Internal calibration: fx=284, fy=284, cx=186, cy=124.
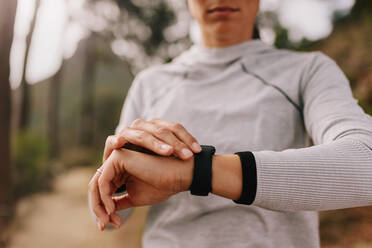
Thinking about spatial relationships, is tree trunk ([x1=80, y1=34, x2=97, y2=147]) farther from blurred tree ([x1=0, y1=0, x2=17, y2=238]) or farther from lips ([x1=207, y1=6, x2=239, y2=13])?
lips ([x1=207, y1=6, x2=239, y2=13])

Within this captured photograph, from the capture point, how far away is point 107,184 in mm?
985

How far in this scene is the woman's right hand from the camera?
0.87m

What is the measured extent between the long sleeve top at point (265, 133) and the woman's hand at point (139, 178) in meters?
0.24

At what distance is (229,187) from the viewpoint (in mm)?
866

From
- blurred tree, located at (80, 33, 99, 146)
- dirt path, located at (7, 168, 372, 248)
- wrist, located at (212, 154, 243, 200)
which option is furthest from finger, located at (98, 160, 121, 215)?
blurred tree, located at (80, 33, 99, 146)

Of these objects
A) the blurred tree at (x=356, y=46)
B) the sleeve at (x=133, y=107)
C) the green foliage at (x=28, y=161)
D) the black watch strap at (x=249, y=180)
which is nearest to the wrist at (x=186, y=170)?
the black watch strap at (x=249, y=180)

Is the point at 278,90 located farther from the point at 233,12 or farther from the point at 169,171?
the point at 169,171

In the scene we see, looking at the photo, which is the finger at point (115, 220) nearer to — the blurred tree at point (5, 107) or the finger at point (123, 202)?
the finger at point (123, 202)

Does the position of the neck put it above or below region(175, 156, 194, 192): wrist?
above

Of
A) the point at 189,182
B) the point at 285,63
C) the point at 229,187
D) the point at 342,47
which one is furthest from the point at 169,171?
the point at 342,47

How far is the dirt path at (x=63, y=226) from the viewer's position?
18.2ft

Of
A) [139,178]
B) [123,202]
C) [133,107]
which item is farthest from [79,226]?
[139,178]

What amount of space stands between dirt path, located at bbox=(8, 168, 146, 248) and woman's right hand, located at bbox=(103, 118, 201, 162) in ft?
15.9

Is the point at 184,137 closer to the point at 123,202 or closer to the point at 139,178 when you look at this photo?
the point at 139,178
